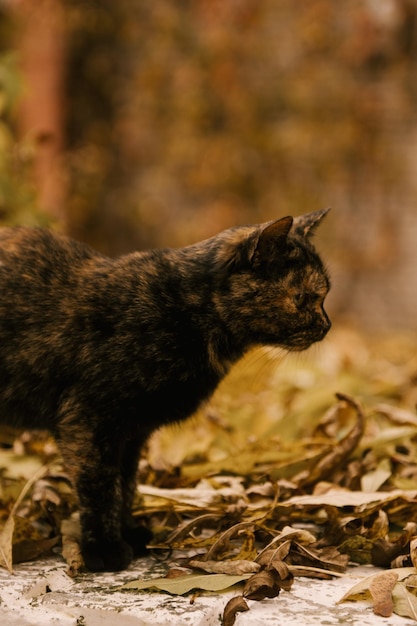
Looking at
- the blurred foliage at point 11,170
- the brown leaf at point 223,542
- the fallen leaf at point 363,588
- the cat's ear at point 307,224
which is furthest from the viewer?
the blurred foliage at point 11,170

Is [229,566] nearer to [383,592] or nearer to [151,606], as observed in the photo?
[151,606]

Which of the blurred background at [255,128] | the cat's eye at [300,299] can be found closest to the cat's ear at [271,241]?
the cat's eye at [300,299]

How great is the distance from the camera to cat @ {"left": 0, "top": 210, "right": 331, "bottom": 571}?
5.97ft

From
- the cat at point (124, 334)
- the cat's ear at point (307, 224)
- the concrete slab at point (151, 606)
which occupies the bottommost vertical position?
the concrete slab at point (151, 606)

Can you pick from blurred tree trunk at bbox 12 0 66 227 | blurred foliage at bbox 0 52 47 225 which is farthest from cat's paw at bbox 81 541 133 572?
blurred tree trunk at bbox 12 0 66 227

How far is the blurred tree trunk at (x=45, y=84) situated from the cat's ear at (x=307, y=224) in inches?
92.2

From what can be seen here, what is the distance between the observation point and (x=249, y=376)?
12.6 feet

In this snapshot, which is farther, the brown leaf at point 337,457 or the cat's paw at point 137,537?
the brown leaf at point 337,457

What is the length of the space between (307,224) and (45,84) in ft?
12.9

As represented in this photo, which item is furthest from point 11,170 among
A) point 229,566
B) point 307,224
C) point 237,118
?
point 237,118

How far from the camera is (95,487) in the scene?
182 centimetres

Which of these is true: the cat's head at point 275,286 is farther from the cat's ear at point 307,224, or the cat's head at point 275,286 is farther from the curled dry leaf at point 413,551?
the curled dry leaf at point 413,551

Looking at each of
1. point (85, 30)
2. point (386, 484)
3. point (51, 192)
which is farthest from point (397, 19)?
point (386, 484)

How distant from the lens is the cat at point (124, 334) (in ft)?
5.97
